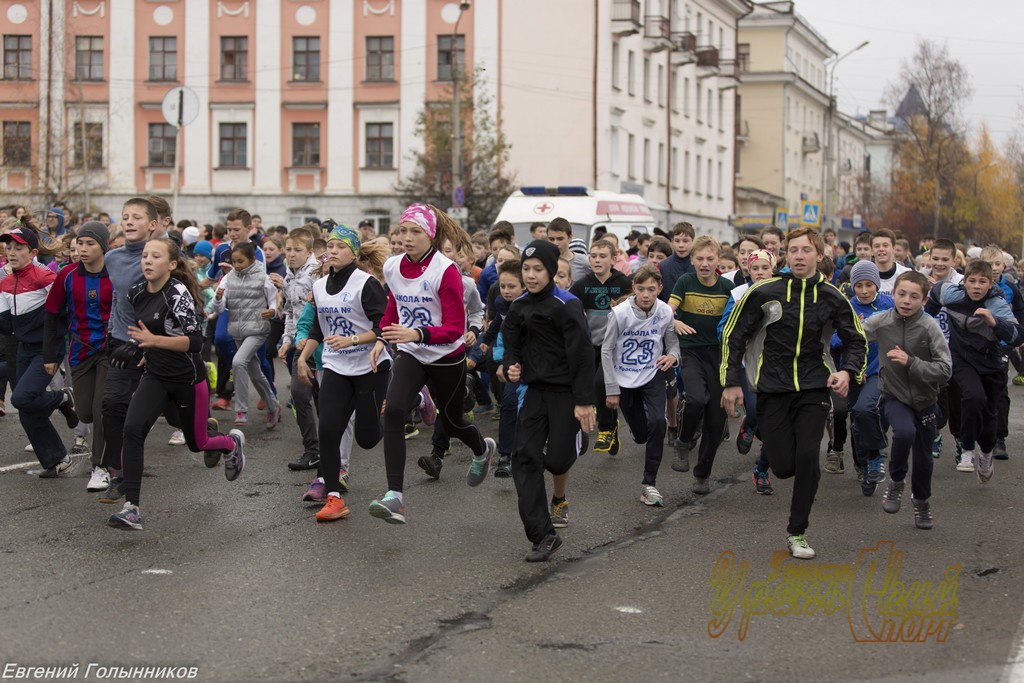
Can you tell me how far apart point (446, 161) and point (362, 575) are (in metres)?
34.8

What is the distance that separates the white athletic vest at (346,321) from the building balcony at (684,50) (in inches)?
1953

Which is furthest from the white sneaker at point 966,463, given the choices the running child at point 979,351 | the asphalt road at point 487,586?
the asphalt road at point 487,586

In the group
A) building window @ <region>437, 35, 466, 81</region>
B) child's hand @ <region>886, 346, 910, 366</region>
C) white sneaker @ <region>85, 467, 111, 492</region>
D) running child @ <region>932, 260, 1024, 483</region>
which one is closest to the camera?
child's hand @ <region>886, 346, 910, 366</region>

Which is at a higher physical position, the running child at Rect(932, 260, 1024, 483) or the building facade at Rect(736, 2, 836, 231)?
the building facade at Rect(736, 2, 836, 231)

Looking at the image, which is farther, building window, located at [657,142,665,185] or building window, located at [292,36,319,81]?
building window, located at [657,142,665,185]

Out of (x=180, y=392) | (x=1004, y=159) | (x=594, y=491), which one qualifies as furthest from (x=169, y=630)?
(x=1004, y=159)

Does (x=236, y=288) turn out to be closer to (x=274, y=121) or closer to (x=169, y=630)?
(x=169, y=630)

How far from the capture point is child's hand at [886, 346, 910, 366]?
817cm

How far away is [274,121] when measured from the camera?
46.8 m

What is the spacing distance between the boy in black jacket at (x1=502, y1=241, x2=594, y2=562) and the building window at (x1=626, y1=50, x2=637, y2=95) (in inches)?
1771

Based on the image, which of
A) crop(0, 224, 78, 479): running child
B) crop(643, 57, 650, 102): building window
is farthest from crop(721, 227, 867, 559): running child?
crop(643, 57, 650, 102): building window

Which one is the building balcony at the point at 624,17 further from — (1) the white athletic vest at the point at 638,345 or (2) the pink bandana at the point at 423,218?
(2) the pink bandana at the point at 423,218

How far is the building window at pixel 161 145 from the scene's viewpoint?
4703 centimetres

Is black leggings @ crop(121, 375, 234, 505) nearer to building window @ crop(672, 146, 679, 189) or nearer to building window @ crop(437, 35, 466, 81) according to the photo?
building window @ crop(437, 35, 466, 81)
